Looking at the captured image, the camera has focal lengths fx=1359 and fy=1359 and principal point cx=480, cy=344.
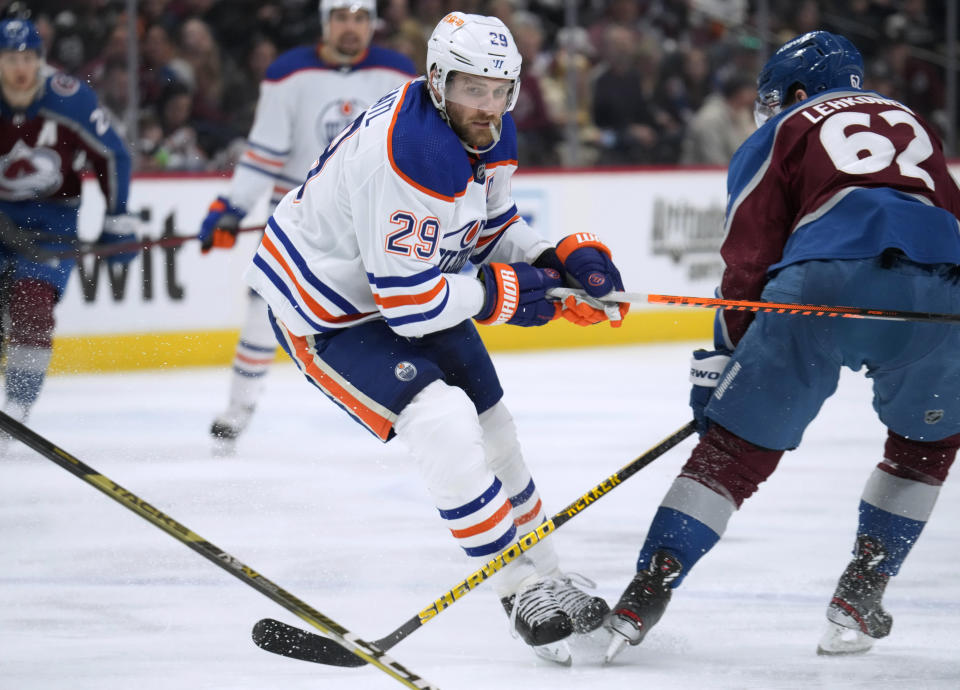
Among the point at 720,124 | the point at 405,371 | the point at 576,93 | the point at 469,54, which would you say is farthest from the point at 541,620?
the point at 720,124

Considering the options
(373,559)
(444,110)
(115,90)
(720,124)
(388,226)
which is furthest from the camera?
(720,124)

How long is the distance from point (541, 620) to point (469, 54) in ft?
3.19

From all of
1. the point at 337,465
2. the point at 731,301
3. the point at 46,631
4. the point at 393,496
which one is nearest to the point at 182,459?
the point at 337,465

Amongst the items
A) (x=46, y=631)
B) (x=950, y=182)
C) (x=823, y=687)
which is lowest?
(x=46, y=631)

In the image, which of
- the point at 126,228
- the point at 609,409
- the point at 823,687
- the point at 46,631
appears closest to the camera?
the point at 823,687

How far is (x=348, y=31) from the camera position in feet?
15.2

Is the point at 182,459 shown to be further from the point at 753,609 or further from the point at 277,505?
the point at 753,609

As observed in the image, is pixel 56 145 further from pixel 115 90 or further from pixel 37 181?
pixel 115 90

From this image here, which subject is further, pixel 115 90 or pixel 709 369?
pixel 115 90

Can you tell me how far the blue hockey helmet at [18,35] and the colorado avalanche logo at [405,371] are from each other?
8.73 ft

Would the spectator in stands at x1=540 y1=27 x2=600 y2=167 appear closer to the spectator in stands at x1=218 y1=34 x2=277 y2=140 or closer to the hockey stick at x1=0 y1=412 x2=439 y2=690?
the spectator in stands at x1=218 y1=34 x2=277 y2=140

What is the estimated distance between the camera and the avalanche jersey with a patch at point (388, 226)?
2.24 m

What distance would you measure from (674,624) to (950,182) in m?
0.99

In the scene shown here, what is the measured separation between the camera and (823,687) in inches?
90.1
